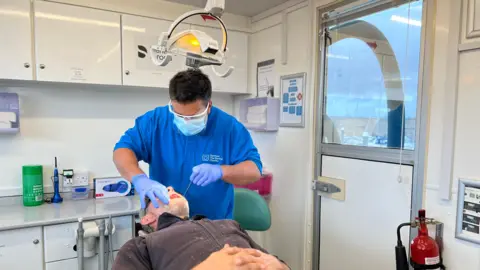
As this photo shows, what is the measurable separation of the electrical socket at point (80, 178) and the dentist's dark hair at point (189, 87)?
1.40m

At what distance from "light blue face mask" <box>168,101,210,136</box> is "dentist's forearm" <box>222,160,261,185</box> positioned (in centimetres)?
22

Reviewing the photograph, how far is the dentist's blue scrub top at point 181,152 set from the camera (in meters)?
1.74

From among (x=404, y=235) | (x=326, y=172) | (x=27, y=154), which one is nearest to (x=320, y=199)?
(x=326, y=172)

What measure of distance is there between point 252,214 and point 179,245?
1088 mm

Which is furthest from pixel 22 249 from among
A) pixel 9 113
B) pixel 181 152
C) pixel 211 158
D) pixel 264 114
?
pixel 264 114

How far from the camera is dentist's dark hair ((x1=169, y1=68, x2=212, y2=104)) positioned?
4.92 ft

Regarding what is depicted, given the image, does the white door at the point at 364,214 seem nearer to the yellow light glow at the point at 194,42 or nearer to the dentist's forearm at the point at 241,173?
the dentist's forearm at the point at 241,173

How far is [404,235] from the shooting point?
1825 mm

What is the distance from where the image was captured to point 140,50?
2.46 metres

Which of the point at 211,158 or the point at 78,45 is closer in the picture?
the point at 211,158

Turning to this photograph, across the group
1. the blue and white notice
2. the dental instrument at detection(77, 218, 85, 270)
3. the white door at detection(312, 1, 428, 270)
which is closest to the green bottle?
the dental instrument at detection(77, 218, 85, 270)

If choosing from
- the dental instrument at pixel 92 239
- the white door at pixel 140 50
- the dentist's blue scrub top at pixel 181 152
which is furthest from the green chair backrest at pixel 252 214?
the white door at pixel 140 50

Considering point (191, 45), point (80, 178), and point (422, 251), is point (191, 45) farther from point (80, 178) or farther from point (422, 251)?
point (80, 178)

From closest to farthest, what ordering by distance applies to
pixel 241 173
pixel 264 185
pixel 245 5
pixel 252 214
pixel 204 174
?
pixel 204 174, pixel 241 173, pixel 252 214, pixel 245 5, pixel 264 185
